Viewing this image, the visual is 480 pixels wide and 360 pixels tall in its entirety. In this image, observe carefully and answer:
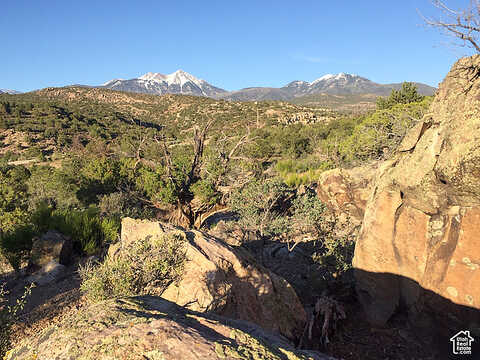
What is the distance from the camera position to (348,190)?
27.5ft

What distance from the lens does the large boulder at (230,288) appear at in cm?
358

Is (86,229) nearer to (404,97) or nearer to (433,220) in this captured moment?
(433,220)

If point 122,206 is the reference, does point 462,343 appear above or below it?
below

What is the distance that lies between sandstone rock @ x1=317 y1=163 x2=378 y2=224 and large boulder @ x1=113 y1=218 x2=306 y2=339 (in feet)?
14.7

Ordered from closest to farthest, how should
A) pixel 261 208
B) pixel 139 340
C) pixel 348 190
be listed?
1. pixel 139 340
2. pixel 348 190
3. pixel 261 208

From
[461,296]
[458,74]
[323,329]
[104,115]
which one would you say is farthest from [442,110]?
[104,115]

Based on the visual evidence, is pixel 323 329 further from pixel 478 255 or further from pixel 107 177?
pixel 107 177

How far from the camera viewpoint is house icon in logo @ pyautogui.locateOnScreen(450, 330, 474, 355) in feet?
12.6

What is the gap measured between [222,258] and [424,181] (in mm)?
3149

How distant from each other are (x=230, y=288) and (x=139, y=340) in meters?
2.28

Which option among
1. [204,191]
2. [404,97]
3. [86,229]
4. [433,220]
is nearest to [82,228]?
[86,229]

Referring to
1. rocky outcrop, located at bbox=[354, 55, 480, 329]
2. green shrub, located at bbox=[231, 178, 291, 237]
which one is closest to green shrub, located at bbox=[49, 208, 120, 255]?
green shrub, located at bbox=[231, 178, 291, 237]

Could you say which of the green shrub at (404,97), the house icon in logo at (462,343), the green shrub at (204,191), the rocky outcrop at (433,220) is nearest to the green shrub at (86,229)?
the green shrub at (204,191)

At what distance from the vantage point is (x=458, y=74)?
4359mm
